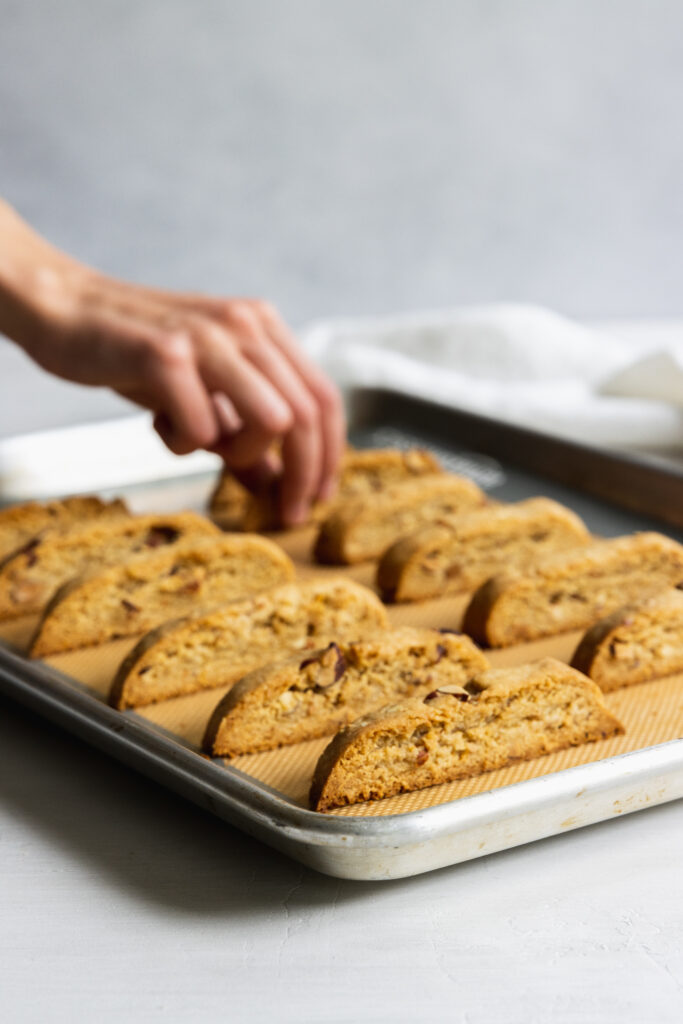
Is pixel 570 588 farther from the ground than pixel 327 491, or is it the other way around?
pixel 570 588

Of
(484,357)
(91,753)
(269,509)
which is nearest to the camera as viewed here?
(91,753)

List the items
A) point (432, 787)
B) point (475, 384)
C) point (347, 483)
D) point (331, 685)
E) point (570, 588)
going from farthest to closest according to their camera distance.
Answer: 1. point (475, 384)
2. point (347, 483)
3. point (570, 588)
4. point (331, 685)
5. point (432, 787)

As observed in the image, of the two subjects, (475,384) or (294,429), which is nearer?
(294,429)

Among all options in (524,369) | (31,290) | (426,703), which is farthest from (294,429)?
(524,369)

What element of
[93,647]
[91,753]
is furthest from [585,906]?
[93,647]

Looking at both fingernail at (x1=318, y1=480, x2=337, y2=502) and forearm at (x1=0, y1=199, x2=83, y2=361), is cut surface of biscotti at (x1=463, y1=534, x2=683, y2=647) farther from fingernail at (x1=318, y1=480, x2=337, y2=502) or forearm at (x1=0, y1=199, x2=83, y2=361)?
forearm at (x1=0, y1=199, x2=83, y2=361)

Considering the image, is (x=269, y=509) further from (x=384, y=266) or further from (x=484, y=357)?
(x=384, y=266)

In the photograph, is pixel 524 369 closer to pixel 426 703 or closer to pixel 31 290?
pixel 31 290
